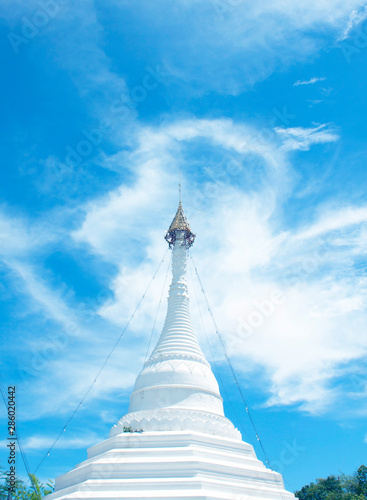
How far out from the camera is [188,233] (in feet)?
162

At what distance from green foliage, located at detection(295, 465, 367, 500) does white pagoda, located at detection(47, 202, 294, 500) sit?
95.3ft

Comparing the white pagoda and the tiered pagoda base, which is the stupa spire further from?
the tiered pagoda base

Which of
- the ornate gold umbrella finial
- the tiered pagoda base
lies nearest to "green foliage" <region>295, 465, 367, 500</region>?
the tiered pagoda base

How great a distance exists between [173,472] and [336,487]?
134ft

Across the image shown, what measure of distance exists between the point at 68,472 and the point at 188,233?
28565 millimetres

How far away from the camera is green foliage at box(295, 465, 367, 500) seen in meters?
52.1

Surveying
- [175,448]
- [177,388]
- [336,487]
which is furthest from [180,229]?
[336,487]

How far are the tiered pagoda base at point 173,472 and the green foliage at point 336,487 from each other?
28970 mm

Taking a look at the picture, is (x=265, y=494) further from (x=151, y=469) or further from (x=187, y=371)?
(x=187, y=371)

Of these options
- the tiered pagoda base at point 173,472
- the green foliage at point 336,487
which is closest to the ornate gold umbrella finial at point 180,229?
the tiered pagoda base at point 173,472

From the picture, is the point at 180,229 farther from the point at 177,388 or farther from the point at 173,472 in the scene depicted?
the point at 173,472

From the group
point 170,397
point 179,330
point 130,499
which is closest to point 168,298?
point 179,330

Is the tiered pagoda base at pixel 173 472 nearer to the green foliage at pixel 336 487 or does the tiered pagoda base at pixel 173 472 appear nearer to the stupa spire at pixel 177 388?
the stupa spire at pixel 177 388

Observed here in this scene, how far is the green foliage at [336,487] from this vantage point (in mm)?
52094
